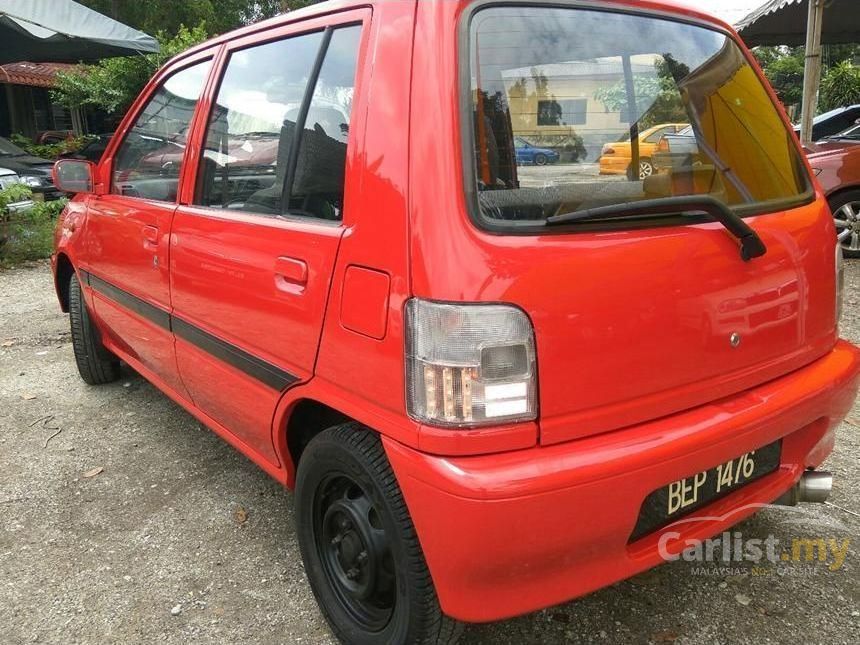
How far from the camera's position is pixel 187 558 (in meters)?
2.50

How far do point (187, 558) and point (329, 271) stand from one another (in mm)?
1365

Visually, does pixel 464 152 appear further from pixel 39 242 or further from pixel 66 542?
pixel 39 242

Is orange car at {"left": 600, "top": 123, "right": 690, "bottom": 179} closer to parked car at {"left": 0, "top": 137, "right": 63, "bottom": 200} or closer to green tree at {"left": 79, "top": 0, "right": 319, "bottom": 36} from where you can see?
parked car at {"left": 0, "top": 137, "right": 63, "bottom": 200}

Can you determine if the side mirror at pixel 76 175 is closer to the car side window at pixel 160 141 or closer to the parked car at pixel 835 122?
the car side window at pixel 160 141

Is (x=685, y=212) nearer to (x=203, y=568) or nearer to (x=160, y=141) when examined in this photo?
(x=203, y=568)

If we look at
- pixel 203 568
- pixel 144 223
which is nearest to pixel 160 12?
pixel 144 223

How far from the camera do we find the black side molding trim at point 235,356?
206cm

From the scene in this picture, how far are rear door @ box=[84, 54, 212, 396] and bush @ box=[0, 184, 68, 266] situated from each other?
210 inches

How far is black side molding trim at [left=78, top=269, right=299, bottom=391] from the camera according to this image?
209cm

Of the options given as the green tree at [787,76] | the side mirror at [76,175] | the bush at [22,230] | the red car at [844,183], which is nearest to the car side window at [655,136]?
the side mirror at [76,175]

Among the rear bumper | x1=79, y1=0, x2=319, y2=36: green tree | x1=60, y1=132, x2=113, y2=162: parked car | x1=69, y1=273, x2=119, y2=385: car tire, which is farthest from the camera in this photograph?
x1=79, y1=0, x2=319, y2=36: green tree

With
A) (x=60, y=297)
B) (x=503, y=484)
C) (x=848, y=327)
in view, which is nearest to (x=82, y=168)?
(x=60, y=297)

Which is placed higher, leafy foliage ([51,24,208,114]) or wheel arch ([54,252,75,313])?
leafy foliage ([51,24,208,114])

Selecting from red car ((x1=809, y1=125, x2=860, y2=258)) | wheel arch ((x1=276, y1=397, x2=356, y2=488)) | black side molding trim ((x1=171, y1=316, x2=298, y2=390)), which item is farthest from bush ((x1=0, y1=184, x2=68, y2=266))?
red car ((x1=809, y1=125, x2=860, y2=258))
